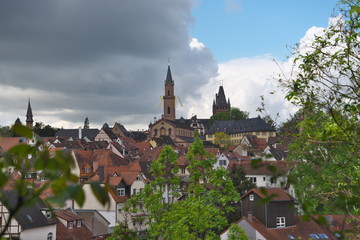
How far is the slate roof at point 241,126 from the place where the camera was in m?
157

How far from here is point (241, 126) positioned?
16325 centimetres

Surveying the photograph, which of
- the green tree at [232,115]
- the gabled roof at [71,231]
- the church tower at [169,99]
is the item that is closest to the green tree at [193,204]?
the gabled roof at [71,231]

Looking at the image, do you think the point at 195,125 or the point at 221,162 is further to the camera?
the point at 195,125

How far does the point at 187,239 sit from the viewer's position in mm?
23750

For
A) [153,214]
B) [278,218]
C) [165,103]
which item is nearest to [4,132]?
[153,214]

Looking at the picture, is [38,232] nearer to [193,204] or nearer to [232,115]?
[193,204]

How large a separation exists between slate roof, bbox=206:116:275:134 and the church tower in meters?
20.2

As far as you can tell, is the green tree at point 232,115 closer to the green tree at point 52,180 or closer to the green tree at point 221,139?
the green tree at point 221,139

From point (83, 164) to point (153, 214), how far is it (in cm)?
3102

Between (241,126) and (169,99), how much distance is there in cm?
3251

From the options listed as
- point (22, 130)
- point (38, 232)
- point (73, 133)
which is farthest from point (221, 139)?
point (22, 130)

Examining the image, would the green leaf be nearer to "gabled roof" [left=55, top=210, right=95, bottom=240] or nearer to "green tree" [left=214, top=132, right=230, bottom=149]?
"gabled roof" [left=55, top=210, right=95, bottom=240]

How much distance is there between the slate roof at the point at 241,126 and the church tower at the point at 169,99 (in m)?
20.2

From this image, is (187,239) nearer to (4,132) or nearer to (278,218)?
(278,218)
